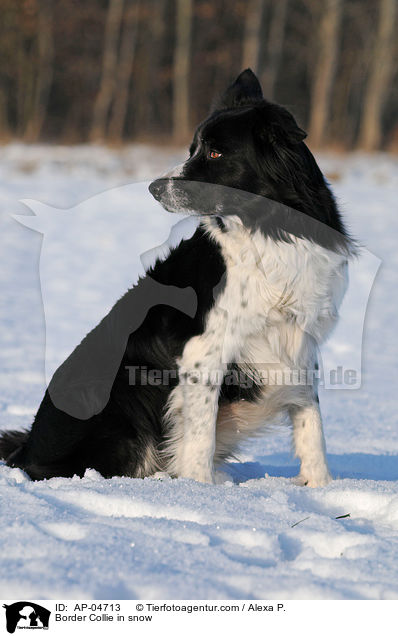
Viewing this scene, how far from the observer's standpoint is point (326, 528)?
8.71 ft

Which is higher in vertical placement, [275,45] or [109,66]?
[275,45]

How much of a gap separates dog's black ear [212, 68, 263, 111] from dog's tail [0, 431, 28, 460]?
6.81 ft

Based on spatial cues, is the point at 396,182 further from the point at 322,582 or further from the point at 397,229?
the point at 322,582

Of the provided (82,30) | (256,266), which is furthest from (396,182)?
(82,30)

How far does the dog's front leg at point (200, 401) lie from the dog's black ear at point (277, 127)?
950mm

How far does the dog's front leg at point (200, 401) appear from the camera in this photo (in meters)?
3.40

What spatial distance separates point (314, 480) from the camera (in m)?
3.58

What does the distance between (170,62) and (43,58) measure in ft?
22.1

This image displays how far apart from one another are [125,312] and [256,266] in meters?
0.73

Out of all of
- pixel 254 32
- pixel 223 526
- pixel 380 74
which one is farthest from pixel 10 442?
pixel 254 32

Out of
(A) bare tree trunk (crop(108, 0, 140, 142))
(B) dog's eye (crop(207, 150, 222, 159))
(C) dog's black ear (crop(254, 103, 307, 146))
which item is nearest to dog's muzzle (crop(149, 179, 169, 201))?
(B) dog's eye (crop(207, 150, 222, 159))
